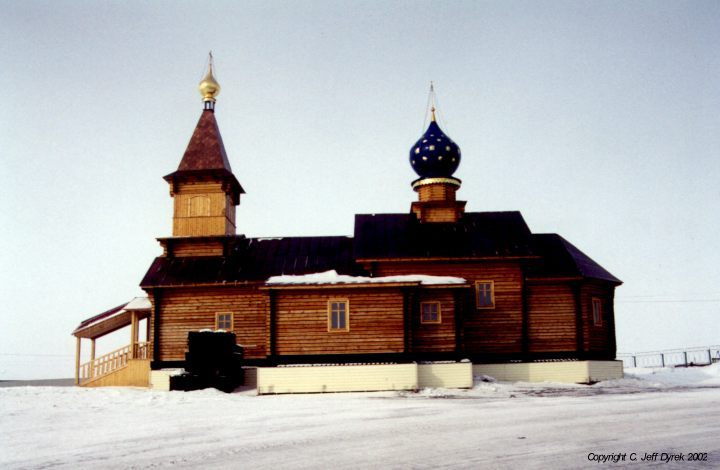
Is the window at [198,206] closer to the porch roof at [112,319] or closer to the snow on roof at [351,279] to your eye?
the porch roof at [112,319]

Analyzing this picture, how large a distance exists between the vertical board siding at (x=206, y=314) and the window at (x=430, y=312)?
5909mm

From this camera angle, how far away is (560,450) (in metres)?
9.68

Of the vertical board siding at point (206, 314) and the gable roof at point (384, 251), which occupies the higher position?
the gable roof at point (384, 251)

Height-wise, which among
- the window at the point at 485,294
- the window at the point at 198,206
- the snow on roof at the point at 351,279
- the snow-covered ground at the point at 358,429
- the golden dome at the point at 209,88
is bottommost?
the snow-covered ground at the point at 358,429

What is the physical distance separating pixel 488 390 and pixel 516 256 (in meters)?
5.94

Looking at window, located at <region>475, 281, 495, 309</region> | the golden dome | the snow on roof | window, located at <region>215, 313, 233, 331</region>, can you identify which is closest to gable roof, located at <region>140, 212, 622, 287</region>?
window, located at <region>475, 281, 495, 309</region>

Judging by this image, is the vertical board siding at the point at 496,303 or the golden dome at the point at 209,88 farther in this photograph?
the golden dome at the point at 209,88

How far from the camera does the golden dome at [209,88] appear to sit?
2883cm

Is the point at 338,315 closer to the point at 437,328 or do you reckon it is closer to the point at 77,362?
the point at 437,328

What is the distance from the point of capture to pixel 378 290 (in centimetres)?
2239

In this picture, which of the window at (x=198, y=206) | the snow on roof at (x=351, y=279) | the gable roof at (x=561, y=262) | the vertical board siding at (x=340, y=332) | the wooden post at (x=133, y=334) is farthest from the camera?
the window at (x=198, y=206)

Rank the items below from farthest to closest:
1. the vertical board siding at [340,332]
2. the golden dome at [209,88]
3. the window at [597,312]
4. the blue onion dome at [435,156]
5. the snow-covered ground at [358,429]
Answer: the golden dome at [209,88] < the blue onion dome at [435,156] < the window at [597,312] < the vertical board siding at [340,332] < the snow-covered ground at [358,429]

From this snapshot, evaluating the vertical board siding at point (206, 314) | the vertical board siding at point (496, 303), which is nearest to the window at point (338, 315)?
the vertical board siding at point (496, 303)

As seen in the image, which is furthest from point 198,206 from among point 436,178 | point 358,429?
point 358,429
